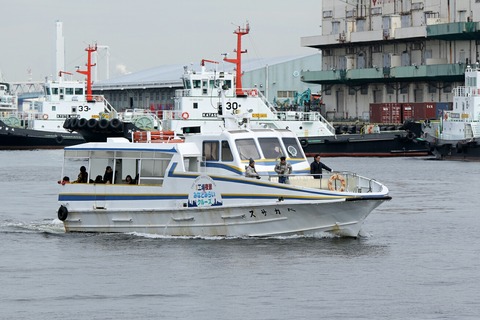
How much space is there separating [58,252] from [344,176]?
7.28 meters

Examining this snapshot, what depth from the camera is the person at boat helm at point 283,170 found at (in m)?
29.5

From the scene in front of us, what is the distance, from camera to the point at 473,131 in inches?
2918

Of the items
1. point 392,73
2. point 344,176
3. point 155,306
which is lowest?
point 155,306

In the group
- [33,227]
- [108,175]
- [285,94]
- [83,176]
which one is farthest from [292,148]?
[285,94]

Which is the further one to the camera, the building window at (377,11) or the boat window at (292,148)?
the building window at (377,11)

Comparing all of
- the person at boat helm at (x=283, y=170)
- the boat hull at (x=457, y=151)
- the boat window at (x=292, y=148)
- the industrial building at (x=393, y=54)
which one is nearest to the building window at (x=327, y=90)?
the industrial building at (x=393, y=54)

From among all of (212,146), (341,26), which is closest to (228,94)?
(341,26)

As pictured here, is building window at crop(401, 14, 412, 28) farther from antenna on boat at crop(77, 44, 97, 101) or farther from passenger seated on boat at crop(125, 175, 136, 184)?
passenger seated on boat at crop(125, 175, 136, 184)

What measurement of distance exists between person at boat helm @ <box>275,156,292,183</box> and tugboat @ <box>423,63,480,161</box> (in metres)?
45.1

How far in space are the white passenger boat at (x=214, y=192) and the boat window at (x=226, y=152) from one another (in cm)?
3

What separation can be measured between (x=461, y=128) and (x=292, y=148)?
45772 mm

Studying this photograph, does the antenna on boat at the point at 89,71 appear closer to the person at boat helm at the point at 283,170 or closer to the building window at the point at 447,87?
the building window at the point at 447,87

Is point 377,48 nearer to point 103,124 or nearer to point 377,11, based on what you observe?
point 377,11

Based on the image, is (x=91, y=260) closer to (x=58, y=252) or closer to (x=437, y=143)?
(x=58, y=252)
